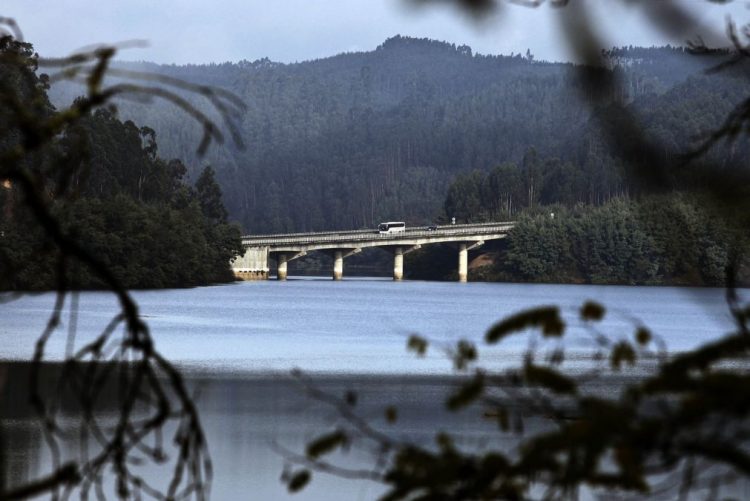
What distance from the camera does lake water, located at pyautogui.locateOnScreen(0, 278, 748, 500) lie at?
739 inches

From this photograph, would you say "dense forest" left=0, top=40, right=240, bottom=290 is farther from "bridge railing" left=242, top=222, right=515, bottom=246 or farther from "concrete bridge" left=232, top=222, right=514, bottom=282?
"bridge railing" left=242, top=222, right=515, bottom=246

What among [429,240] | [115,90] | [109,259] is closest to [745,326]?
[115,90]

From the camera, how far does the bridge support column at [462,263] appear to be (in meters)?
112

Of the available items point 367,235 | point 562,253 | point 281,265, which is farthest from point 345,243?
point 562,253

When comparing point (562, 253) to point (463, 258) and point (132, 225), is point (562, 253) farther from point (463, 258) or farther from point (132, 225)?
point (132, 225)

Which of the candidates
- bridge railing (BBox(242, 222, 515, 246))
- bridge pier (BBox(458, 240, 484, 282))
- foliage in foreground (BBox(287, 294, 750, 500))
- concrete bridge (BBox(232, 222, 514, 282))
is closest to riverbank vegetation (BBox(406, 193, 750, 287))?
bridge railing (BBox(242, 222, 515, 246))

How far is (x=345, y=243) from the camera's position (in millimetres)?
105938

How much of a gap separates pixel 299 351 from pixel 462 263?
73.7m

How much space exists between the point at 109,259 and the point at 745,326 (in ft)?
222

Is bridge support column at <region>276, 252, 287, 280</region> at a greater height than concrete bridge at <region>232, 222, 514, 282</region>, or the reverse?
concrete bridge at <region>232, 222, 514, 282</region>

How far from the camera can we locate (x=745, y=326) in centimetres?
263

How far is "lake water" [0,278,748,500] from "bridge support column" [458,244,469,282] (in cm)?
2973

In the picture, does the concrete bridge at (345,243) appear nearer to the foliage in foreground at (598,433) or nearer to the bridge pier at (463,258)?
the bridge pier at (463,258)

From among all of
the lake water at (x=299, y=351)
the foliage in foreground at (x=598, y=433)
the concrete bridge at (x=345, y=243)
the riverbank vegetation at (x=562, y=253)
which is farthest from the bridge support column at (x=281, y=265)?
the foliage in foreground at (x=598, y=433)
